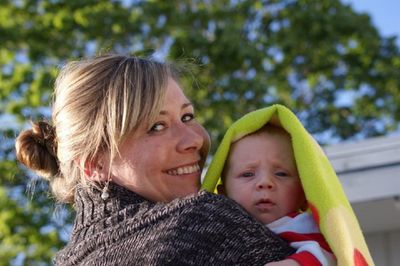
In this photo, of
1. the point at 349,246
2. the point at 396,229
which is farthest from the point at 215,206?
the point at 396,229

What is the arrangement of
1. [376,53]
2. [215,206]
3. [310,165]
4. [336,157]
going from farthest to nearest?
[376,53]
[336,157]
[310,165]
[215,206]

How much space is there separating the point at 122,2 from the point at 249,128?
10.7 m

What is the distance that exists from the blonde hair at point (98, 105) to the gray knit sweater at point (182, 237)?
0.22 m

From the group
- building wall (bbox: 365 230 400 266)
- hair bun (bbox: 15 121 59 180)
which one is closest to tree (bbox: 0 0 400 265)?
building wall (bbox: 365 230 400 266)

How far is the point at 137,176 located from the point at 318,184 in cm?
46

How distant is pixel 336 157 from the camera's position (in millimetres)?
5582

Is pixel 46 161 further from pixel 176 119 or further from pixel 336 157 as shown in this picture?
Answer: pixel 336 157

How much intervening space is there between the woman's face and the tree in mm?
8647

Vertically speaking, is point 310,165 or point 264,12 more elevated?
point 264,12

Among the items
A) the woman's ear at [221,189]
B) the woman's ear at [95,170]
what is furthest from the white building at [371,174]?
the woman's ear at [95,170]

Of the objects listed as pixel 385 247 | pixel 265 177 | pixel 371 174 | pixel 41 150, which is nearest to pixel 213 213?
pixel 265 177

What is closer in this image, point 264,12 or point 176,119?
point 176,119

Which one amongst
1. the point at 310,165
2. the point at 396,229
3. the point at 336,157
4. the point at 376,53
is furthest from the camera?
the point at 376,53

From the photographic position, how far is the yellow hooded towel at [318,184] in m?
2.33
